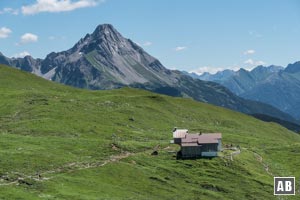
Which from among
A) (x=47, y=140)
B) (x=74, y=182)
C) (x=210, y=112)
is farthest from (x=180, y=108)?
(x=74, y=182)

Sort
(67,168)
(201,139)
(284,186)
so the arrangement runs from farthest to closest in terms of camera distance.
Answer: (201,139), (284,186), (67,168)

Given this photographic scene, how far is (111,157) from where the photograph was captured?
8819 cm

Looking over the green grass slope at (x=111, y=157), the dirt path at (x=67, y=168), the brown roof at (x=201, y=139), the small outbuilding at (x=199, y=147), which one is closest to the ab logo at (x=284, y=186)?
the green grass slope at (x=111, y=157)

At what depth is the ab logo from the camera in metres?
85.4

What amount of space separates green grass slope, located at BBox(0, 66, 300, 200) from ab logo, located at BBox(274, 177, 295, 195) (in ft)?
4.58

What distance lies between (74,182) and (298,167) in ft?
198

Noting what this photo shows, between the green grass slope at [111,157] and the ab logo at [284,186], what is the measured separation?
1.40 meters

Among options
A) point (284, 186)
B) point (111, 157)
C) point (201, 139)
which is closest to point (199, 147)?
point (201, 139)

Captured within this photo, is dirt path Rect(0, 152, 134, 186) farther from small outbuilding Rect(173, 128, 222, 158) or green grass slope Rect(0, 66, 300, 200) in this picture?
small outbuilding Rect(173, 128, 222, 158)

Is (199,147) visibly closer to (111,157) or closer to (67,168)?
(111,157)

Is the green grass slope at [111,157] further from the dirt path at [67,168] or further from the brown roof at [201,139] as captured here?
the brown roof at [201,139]

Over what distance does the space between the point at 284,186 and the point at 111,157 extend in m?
34.4

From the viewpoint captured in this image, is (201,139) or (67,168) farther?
(201,139)

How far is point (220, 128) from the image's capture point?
509 feet
